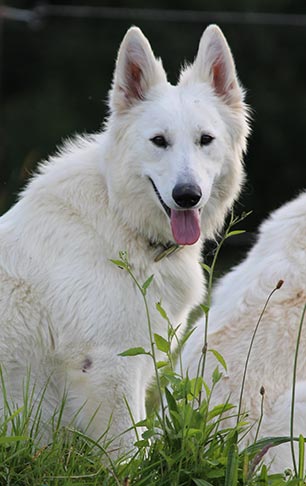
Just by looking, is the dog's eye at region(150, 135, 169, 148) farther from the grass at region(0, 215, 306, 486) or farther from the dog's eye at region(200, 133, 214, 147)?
the grass at region(0, 215, 306, 486)

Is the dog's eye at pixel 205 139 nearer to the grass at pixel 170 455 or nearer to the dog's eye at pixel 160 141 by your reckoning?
the dog's eye at pixel 160 141

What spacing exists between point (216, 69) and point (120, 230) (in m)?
0.96

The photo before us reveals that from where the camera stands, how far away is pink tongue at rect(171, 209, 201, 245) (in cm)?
481

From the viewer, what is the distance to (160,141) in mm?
4832

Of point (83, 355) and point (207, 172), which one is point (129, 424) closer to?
point (83, 355)

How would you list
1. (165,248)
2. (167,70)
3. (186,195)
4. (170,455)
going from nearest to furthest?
(170,455)
(186,195)
(165,248)
(167,70)

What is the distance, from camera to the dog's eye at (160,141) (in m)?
4.82

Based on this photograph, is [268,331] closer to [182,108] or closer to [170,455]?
[170,455]

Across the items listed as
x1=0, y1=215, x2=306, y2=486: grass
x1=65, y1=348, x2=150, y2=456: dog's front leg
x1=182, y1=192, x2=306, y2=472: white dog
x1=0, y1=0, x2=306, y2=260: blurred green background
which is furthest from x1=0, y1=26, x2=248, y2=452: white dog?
x1=0, y1=0, x2=306, y2=260: blurred green background

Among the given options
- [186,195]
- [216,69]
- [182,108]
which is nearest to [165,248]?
[186,195]

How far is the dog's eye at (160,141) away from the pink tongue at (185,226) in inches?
12.1

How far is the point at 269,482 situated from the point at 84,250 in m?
1.42

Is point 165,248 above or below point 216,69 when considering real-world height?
below

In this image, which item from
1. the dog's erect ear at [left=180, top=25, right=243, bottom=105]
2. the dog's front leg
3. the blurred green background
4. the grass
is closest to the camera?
the grass
